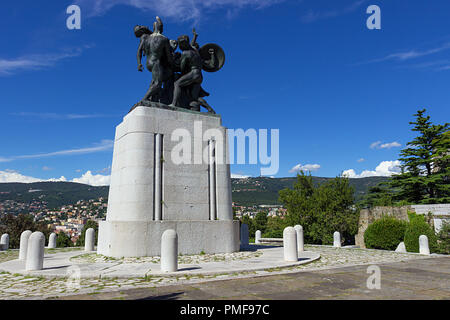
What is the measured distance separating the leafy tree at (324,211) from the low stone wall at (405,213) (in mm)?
1613

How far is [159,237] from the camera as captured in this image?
11.1m

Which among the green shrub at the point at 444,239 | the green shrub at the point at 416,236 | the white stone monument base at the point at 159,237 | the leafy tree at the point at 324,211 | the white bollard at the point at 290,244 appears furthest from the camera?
the leafy tree at the point at 324,211

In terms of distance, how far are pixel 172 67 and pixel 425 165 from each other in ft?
91.0

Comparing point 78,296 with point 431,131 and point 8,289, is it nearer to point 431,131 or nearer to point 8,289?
point 8,289

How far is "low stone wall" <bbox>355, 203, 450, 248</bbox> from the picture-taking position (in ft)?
62.1

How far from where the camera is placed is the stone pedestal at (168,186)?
1109 cm

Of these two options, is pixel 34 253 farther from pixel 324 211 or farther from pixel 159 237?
pixel 324 211

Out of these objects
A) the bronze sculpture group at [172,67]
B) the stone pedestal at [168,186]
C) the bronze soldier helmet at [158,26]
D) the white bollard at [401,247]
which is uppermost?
the bronze soldier helmet at [158,26]

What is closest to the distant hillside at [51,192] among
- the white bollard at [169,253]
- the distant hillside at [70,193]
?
the distant hillside at [70,193]

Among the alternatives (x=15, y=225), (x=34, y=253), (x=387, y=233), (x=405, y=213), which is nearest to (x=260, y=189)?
(x=15, y=225)

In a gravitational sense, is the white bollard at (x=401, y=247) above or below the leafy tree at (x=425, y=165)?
below

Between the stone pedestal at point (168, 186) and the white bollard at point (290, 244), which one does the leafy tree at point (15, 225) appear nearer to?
the stone pedestal at point (168, 186)
